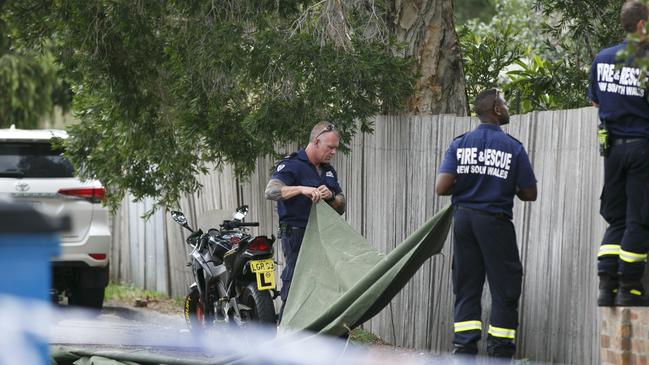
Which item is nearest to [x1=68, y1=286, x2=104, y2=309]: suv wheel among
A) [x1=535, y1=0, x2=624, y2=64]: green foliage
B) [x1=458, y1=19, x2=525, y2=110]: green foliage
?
[x1=458, y1=19, x2=525, y2=110]: green foliage

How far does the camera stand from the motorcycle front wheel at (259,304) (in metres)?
9.12

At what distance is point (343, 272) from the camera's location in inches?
333

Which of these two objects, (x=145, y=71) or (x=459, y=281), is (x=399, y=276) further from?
(x=145, y=71)

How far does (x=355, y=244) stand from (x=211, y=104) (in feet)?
9.35

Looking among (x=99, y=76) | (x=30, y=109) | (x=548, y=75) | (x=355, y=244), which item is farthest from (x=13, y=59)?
(x=355, y=244)

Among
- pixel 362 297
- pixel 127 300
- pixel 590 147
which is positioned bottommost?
pixel 127 300

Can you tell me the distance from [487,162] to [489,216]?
13.4 inches

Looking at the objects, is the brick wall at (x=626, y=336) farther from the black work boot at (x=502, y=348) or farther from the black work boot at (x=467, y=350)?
the black work boot at (x=467, y=350)

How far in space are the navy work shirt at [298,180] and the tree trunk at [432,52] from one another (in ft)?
5.28

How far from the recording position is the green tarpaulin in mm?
8000

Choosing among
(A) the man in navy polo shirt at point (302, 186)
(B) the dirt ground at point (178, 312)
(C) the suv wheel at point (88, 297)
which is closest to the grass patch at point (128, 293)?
(B) the dirt ground at point (178, 312)

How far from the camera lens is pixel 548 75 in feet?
38.4

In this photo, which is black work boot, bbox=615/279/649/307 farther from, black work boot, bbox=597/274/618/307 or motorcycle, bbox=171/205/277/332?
motorcycle, bbox=171/205/277/332

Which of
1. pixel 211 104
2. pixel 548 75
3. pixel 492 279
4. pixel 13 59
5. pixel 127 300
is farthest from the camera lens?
pixel 13 59
